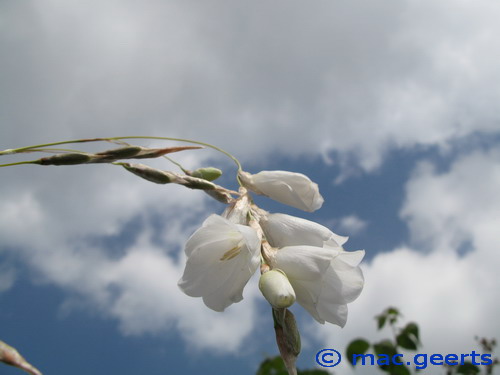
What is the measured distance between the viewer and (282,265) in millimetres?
875

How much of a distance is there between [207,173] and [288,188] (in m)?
0.20

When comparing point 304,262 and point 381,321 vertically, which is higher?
point 381,321

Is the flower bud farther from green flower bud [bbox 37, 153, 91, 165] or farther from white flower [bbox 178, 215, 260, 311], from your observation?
green flower bud [bbox 37, 153, 91, 165]

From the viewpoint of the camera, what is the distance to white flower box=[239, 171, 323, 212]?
1.00 metres

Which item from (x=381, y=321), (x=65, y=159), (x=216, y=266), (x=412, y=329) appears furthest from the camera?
(x=381, y=321)

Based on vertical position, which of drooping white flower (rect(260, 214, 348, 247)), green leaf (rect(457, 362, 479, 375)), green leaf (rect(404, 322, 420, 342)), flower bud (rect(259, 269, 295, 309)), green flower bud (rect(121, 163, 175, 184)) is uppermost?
green leaf (rect(404, 322, 420, 342))

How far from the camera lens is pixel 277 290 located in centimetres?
78

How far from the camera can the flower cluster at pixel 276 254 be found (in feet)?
2.87

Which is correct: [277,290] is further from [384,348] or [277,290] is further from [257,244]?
[384,348]

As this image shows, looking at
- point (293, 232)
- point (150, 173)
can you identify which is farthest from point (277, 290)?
point (150, 173)

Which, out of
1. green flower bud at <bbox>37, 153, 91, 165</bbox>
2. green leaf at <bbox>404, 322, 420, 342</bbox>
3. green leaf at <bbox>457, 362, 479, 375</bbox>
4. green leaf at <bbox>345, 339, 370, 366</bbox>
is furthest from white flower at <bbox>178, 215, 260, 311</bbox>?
green leaf at <bbox>457, 362, 479, 375</bbox>

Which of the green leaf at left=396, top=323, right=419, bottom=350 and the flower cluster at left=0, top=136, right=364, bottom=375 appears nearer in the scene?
the flower cluster at left=0, top=136, right=364, bottom=375

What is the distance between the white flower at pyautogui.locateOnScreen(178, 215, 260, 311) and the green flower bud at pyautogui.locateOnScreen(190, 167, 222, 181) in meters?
0.15

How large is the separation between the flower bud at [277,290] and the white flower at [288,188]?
0.79ft
